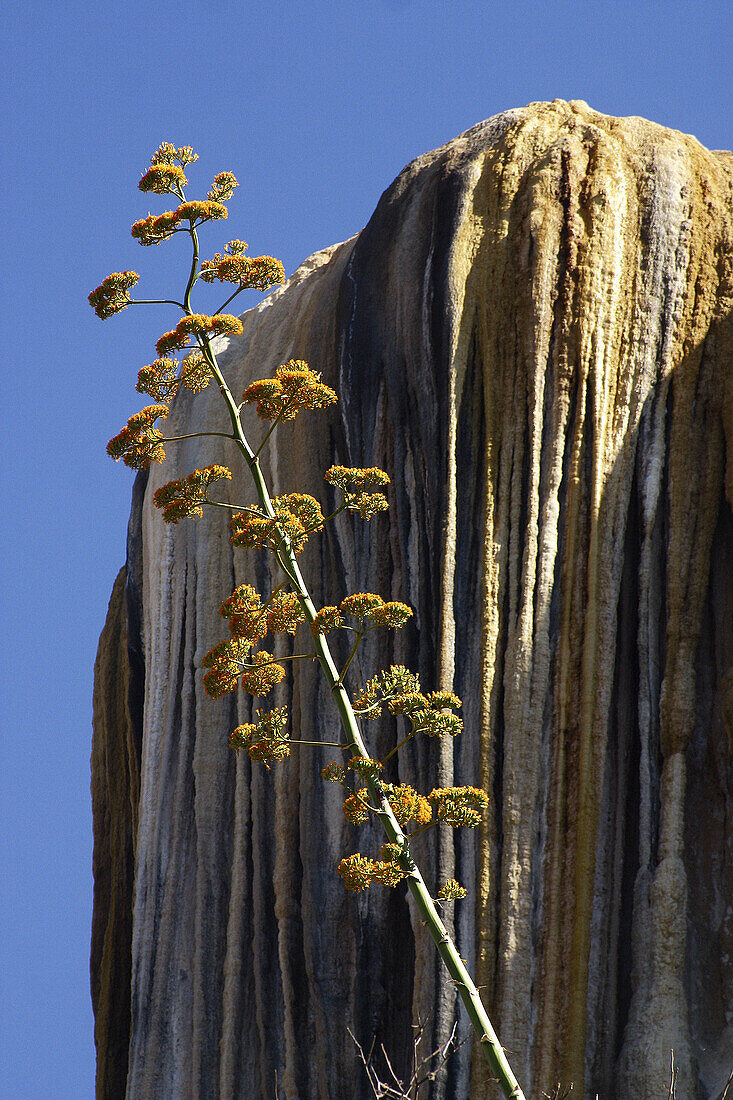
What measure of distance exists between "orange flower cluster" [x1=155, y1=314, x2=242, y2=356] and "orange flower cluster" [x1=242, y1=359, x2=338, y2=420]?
0.16m

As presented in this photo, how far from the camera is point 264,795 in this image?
455 cm

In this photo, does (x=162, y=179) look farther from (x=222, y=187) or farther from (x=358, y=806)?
(x=358, y=806)

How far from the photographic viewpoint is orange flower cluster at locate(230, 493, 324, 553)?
2328 millimetres

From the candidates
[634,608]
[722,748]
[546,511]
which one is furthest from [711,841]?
[546,511]

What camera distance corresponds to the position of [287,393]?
8.20ft

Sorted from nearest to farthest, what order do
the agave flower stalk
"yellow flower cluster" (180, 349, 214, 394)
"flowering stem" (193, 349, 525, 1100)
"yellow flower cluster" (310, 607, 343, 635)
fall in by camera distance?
"flowering stem" (193, 349, 525, 1100) → the agave flower stalk → "yellow flower cluster" (310, 607, 343, 635) → "yellow flower cluster" (180, 349, 214, 394)

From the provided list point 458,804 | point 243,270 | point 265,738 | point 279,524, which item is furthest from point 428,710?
point 243,270

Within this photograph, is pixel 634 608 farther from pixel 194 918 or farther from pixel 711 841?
pixel 194 918

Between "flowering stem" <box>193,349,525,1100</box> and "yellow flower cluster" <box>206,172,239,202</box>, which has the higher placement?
"yellow flower cluster" <box>206,172,239,202</box>

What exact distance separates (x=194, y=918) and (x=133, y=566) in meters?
1.63

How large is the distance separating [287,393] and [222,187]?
0.60 m

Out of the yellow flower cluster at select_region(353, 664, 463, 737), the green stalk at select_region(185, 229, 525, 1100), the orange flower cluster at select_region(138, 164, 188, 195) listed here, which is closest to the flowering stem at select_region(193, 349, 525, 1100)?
the green stalk at select_region(185, 229, 525, 1100)

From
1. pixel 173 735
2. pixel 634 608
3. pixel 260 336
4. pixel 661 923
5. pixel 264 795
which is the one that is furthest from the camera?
pixel 260 336

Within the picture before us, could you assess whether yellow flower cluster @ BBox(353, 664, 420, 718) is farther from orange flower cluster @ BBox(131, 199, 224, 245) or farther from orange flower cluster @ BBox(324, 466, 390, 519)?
orange flower cluster @ BBox(131, 199, 224, 245)
